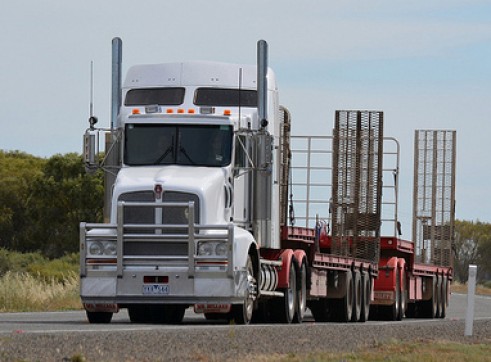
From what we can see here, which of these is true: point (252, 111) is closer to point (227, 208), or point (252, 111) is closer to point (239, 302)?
point (227, 208)

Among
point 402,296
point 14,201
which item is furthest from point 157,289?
point 14,201

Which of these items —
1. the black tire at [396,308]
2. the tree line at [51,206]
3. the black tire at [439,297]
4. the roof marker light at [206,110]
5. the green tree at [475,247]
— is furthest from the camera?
the green tree at [475,247]

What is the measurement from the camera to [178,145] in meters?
24.7

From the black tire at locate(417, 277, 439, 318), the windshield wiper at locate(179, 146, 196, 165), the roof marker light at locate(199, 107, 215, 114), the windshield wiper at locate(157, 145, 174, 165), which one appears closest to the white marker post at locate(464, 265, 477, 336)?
the windshield wiper at locate(179, 146, 196, 165)

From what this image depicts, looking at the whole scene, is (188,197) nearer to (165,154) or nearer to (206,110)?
(165,154)

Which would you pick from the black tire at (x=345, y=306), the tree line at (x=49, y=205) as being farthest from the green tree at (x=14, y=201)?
the black tire at (x=345, y=306)

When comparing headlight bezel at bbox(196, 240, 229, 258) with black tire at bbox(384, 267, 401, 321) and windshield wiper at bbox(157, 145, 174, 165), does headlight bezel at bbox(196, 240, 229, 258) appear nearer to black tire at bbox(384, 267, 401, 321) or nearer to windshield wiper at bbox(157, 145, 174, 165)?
windshield wiper at bbox(157, 145, 174, 165)

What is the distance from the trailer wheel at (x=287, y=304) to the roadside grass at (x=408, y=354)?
7.78 m

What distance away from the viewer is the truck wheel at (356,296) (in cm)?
3238

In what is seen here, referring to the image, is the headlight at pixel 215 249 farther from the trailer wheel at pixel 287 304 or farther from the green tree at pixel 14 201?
the green tree at pixel 14 201

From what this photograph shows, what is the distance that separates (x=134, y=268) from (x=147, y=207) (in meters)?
1.01

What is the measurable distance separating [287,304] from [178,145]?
13.7 feet

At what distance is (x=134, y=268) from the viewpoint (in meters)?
23.8

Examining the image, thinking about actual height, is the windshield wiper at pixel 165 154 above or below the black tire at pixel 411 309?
above
